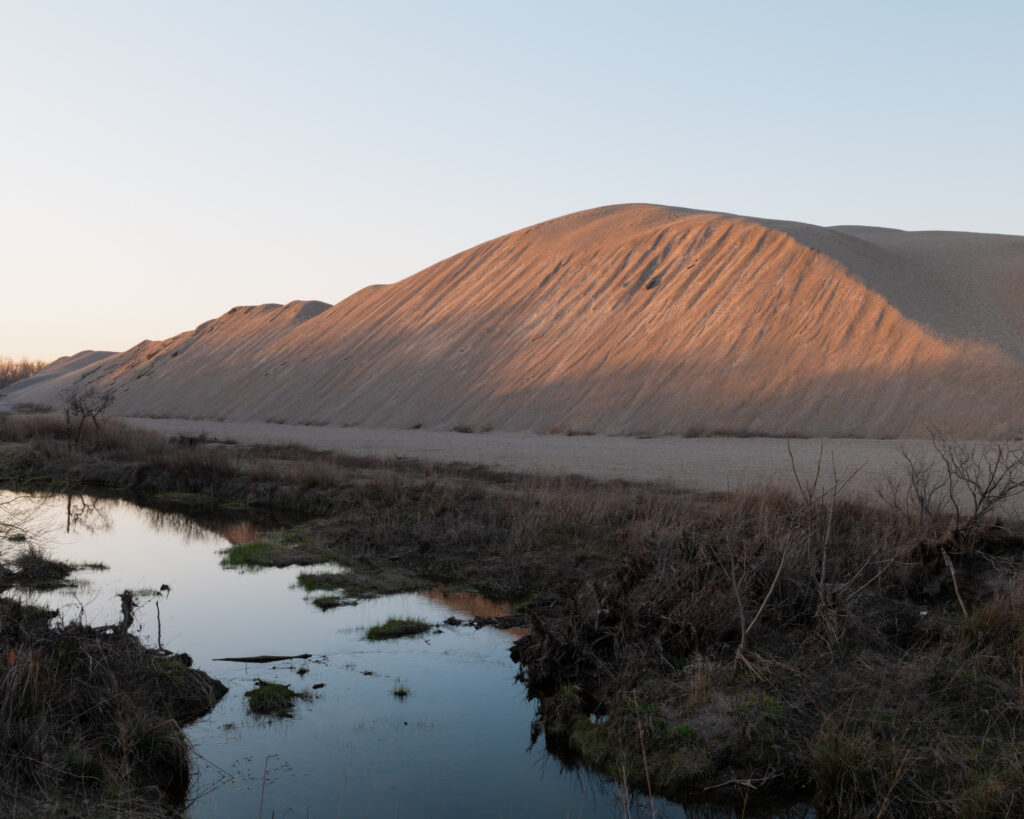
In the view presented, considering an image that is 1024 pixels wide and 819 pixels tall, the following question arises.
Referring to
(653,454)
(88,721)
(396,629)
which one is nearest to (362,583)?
(396,629)

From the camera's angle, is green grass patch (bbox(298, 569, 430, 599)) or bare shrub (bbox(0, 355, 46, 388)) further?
bare shrub (bbox(0, 355, 46, 388))

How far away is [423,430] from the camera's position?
43688 mm

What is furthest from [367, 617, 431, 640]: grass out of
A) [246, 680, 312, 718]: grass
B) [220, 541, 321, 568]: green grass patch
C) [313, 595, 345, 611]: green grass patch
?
[220, 541, 321, 568]: green grass patch

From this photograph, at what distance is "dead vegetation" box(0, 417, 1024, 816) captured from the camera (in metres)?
6.67

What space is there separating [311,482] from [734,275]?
30.8 metres

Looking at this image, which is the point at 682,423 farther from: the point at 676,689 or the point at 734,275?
the point at 676,689

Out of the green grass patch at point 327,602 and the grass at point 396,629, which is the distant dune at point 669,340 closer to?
the green grass patch at point 327,602

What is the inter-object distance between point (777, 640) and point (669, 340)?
35.2 m

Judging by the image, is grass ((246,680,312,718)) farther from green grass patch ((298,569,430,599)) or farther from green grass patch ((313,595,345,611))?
green grass patch ((298,569,430,599))

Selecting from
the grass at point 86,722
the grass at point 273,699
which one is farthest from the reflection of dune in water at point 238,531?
the grass at point 86,722

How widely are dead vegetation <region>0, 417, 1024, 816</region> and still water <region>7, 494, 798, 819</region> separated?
0.46 m

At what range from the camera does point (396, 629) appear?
10.8m

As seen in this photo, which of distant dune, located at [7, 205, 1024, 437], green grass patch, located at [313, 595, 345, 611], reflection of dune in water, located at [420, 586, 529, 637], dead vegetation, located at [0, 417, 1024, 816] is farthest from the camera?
distant dune, located at [7, 205, 1024, 437]

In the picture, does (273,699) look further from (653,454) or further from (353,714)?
(653,454)
